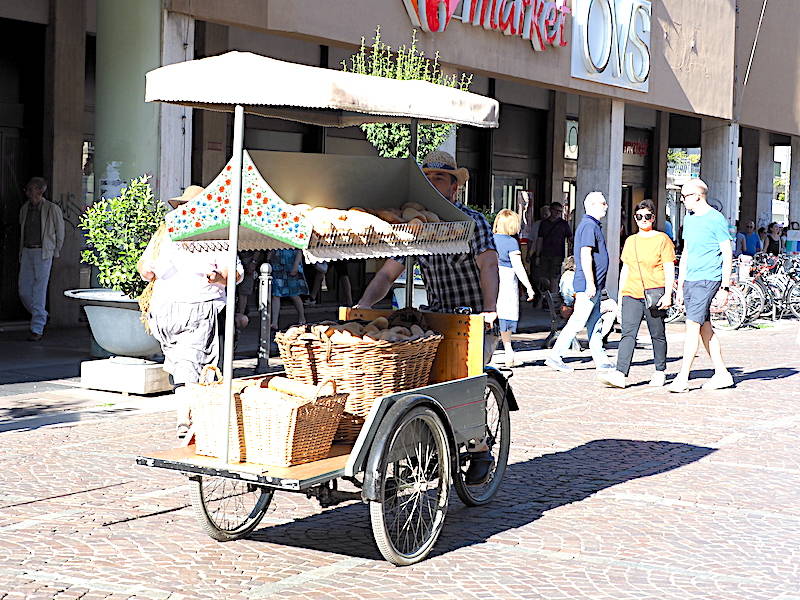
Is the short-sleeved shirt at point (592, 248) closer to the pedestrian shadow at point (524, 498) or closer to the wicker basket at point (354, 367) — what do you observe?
the pedestrian shadow at point (524, 498)

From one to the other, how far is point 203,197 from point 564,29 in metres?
16.1

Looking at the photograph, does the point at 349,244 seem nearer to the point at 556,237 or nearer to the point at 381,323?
the point at 381,323

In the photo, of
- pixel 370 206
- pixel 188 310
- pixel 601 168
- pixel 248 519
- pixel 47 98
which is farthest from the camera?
pixel 601 168

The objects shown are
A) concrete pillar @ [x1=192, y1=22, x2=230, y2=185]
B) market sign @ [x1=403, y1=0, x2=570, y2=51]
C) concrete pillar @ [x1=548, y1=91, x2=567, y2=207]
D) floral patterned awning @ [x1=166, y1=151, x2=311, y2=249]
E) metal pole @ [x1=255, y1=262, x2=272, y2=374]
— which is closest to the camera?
floral patterned awning @ [x1=166, y1=151, x2=311, y2=249]

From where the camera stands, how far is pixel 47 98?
16.1m

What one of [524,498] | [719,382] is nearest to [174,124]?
[719,382]

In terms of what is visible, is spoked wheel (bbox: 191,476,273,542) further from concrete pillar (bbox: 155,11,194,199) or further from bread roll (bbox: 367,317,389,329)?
concrete pillar (bbox: 155,11,194,199)

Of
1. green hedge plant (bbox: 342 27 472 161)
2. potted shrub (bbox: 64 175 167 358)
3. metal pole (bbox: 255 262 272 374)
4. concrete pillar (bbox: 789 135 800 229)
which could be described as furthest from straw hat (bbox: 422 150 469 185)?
concrete pillar (bbox: 789 135 800 229)

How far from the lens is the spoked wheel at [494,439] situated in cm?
710

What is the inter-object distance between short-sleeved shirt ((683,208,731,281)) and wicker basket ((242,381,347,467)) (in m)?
7.13

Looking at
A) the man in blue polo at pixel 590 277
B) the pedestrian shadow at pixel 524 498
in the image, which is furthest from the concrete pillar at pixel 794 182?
the pedestrian shadow at pixel 524 498

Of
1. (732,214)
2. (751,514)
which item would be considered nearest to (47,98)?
(751,514)

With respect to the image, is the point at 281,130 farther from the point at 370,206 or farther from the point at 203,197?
the point at 203,197

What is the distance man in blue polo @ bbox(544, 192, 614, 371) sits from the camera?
12508 mm
